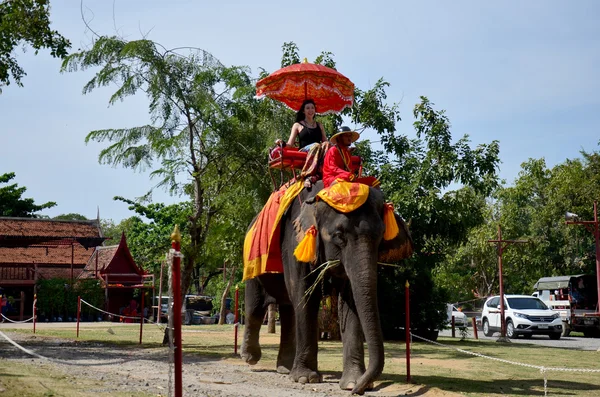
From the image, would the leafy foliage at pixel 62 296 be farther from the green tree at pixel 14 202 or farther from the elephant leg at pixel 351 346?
the elephant leg at pixel 351 346

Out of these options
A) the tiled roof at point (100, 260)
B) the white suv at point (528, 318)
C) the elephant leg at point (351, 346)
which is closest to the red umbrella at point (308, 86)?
the elephant leg at point (351, 346)

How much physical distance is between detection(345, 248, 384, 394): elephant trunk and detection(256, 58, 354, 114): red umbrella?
4.91 m

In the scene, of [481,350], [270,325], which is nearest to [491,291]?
[270,325]

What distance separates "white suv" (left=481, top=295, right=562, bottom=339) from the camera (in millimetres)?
29078

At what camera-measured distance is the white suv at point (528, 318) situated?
95.4 feet

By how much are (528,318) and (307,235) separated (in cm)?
2129

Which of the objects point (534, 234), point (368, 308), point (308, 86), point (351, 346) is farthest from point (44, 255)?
point (368, 308)

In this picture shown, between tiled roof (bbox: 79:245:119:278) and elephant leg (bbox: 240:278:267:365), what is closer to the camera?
elephant leg (bbox: 240:278:267:365)

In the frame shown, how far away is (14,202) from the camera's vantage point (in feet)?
186

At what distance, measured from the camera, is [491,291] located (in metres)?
51.5

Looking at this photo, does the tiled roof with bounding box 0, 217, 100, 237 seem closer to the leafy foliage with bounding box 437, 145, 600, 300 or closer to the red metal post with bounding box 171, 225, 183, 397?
the leafy foliage with bounding box 437, 145, 600, 300

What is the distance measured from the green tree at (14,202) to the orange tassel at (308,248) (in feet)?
166

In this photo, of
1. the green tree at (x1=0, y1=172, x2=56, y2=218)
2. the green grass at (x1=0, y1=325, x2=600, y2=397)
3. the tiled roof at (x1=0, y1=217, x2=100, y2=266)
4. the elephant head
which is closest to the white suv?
the green grass at (x1=0, y1=325, x2=600, y2=397)

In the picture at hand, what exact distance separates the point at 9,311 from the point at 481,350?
3181cm
